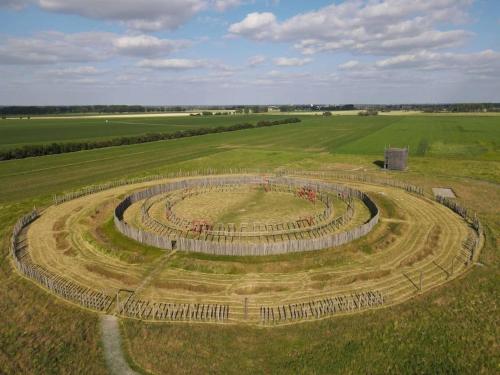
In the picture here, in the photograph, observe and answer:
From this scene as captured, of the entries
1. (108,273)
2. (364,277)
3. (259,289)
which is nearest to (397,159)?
(364,277)

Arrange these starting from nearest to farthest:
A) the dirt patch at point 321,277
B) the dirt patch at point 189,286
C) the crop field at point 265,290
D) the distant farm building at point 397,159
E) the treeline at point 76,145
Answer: the crop field at point 265,290 < the dirt patch at point 189,286 < the dirt patch at point 321,277 < the distant farm building at point 397,159 < the treeline at point 76,145

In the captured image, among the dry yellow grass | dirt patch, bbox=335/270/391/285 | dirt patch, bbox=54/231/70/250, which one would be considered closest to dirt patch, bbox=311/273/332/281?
the dry yellow grass

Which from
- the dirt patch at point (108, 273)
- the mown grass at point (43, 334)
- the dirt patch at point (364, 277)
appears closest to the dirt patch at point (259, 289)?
the dirt patch at point (364, 277)

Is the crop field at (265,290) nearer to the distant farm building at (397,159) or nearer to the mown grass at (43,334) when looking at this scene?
the mown grass at (43,334)

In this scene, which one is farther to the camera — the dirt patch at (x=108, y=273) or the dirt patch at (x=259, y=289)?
the dirt patch at (x=108, y=273)

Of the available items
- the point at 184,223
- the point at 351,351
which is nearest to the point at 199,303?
the point at 351,351

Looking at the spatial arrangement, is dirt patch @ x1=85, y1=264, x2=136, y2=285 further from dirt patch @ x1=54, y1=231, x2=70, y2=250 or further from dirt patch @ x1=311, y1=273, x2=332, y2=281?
dirt patch @ x1=311, y1=273, x2=332, y2=281

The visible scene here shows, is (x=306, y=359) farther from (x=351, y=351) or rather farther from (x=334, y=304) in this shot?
(x=334, y=304)

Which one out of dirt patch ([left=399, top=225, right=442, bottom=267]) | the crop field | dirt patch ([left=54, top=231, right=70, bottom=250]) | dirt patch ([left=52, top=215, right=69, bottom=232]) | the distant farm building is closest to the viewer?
the crop field

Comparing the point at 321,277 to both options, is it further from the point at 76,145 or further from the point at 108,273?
the point at 76,145
